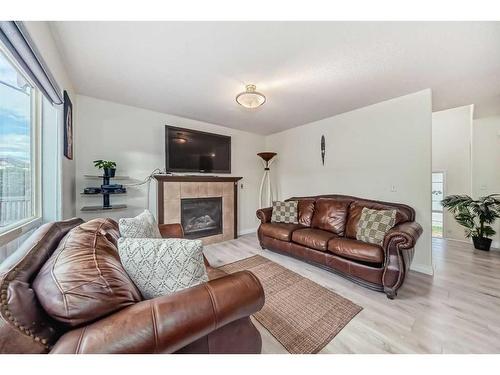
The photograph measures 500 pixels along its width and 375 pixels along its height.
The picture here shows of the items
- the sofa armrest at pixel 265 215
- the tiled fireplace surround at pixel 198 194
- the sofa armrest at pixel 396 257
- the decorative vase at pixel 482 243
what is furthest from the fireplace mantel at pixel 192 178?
the decorative vase at pixel 482 243

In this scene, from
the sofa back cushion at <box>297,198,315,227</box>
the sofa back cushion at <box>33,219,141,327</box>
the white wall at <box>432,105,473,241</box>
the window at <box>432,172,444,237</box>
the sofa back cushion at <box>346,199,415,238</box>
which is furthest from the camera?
the window at <box>432,172,444,237</box>

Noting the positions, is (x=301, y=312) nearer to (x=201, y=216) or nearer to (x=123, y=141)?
(x=201, y=216)

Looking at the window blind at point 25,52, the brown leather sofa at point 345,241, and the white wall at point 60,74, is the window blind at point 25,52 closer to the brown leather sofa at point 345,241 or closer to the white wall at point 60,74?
the white wall at point 60,74

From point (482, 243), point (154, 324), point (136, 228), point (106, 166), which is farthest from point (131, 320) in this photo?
point (482, 243)

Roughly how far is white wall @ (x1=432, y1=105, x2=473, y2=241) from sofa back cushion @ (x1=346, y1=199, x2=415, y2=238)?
225cm

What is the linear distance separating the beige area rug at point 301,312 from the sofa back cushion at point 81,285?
3.76ft

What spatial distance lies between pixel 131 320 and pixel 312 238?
7.42ft

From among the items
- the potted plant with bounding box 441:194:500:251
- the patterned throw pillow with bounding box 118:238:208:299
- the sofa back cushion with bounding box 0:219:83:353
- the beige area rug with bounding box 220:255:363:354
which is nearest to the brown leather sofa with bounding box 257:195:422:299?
the beige area rug with bounding box 220:255:363:354

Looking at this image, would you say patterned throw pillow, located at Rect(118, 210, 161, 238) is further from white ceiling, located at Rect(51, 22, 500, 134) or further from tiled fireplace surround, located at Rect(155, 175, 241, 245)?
A: tiled fireplace surround, located at Rect(155, 175, 241, 245)

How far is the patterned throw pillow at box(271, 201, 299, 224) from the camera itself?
3.35m
